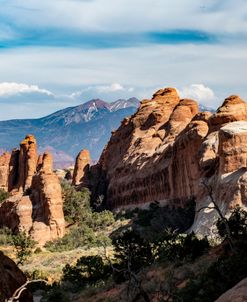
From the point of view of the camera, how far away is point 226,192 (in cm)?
6278

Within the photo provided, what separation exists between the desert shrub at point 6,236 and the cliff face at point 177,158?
997 inches

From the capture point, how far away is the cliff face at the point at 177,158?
65.8m

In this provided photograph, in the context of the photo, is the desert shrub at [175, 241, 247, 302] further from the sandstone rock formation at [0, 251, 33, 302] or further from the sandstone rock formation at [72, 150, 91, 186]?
the sandstone rock formation at [72, 150, 91, 186]

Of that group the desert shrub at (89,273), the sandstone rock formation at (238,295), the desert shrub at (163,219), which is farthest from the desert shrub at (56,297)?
the desert shrub at (163,219)

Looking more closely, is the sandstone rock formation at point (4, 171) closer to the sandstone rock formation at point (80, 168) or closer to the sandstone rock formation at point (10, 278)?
the sandstone rock formation at point (80, 168)

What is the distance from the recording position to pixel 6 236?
8519 centimetres

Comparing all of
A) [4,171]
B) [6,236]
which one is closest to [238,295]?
[6,236]

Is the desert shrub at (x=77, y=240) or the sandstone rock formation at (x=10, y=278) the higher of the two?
the sandstone rock formation at (x=10, y=278)

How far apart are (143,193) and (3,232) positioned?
2669 cm

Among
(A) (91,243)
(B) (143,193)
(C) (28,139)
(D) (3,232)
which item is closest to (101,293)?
(A) (91,243)

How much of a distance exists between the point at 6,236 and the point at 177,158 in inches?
1214

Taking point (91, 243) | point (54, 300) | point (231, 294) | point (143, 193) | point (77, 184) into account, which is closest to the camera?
point (231, 294)

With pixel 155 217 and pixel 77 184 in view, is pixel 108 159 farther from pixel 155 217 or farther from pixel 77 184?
pixel 155 217

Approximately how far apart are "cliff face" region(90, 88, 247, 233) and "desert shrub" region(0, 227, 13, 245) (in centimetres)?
2532
